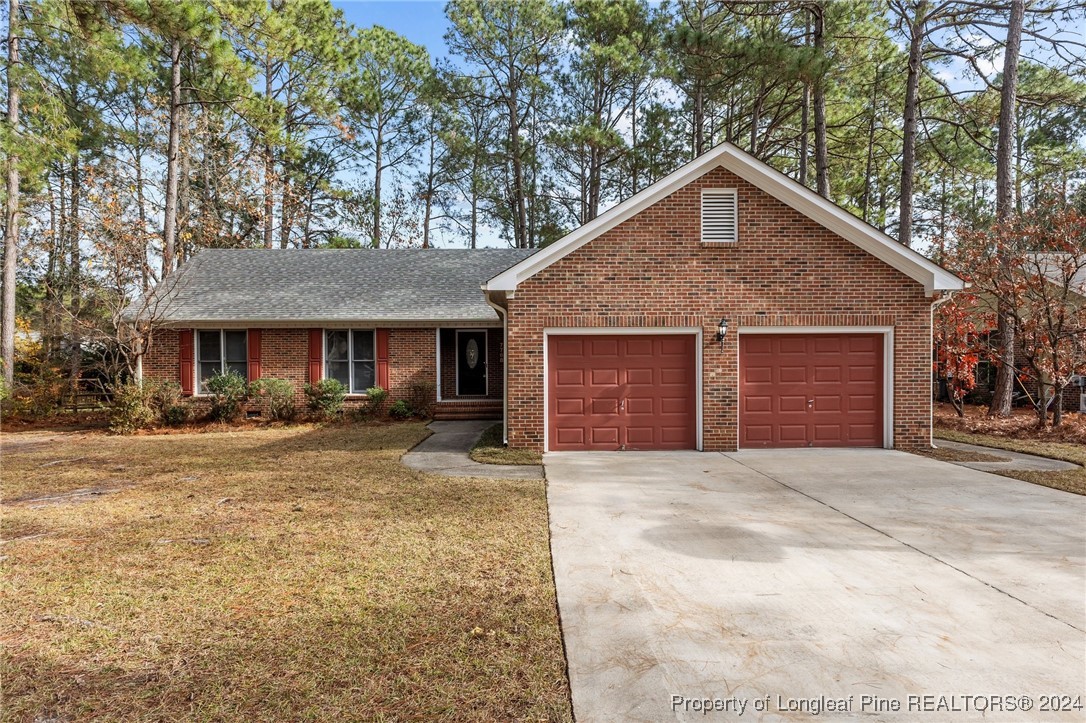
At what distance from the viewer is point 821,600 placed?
392 cm

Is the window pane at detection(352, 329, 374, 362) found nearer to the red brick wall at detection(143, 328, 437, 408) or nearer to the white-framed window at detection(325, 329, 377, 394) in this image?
the white-framed window at detection(325, 329, 377, 394)

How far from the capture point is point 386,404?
1502 centimetres

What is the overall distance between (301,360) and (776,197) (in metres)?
12.2

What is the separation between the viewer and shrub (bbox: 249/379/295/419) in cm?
1426

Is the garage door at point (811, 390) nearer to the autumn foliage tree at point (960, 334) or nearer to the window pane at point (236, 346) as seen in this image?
the autumn foliage tree at point (960, 334)

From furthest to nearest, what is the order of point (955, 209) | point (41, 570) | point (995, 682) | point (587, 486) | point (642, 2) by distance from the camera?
point (955, 209)
point (642, 2)
point (587, 486)
point (41, 570)
point (995, 682)

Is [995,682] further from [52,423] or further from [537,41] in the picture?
[537,41]

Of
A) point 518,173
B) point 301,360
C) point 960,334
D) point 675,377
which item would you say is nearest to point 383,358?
point 301,360

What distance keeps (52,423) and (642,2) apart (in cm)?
2598

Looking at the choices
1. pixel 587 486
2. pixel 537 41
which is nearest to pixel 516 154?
pixel 537 41

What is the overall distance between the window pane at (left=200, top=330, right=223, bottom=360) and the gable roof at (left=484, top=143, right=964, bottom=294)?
31.0 feet

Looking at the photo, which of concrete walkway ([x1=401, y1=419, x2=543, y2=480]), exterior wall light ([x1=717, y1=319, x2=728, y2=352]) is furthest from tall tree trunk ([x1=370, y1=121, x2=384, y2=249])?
exterior wall light ([x1=717, y1=319, x2=728, y2=352])

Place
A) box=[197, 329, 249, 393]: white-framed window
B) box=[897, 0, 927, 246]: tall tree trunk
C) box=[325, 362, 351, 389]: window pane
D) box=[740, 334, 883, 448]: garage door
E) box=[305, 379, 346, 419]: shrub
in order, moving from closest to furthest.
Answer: box=[740, 334, 883, 448]: garage door → box=[305, 379, 346, 419]: shrub → box=[197, 329, 249, 393]: white-framed window → box=[325, 362, 351, 389]: window pane → box=[897, 0, 927, 246]: tall tree trunk

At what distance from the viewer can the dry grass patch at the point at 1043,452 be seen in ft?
24.4
